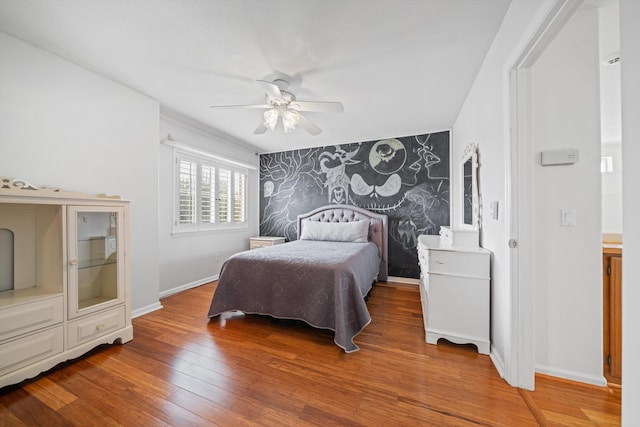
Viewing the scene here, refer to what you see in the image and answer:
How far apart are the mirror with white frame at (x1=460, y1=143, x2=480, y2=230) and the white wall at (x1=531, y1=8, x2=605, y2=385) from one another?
0.69 metres

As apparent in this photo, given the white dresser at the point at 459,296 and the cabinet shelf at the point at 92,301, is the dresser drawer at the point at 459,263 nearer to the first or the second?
the white dresser at the point at 459,296

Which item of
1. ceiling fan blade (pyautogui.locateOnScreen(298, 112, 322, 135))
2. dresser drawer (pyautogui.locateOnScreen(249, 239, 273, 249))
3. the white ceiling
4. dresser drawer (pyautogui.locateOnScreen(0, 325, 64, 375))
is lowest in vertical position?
dresser drawer (pyautogui.locateOnScreen(0, 325, 64, 375))

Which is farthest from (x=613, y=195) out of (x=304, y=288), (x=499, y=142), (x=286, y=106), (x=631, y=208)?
(x=286, y=106)

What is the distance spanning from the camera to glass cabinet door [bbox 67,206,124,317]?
72.4 inches

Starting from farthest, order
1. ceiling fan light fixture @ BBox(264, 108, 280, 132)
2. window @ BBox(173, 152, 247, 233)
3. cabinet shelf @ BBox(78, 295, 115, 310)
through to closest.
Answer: window @ BBox(173, 152, 247, 233) → ceiling fan light fixture @ BBox(264, 108, 280, 132) → cabinet shelf @ BBox(78, 295, 115, 310)

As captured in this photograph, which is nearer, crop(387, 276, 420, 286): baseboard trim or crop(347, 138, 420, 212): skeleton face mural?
crop(387, 276, 420, 286): baseboard trim

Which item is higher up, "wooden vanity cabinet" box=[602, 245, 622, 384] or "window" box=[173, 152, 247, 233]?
"window" box=[173, 152, 247, 233]

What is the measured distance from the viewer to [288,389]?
155cm

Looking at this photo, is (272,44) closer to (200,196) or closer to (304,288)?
(304,288)

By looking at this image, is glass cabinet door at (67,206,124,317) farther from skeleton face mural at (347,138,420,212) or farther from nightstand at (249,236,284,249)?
skeleton face mural at (347,138,420,212)

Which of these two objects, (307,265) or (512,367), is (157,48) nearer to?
(307,265)

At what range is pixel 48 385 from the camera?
1.59m

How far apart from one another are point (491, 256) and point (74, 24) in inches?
138

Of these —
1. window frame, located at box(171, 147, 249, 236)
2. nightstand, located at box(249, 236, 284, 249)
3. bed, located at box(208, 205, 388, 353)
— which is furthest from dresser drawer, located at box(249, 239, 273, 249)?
bed, located at box(208, 205, 388, 353)
